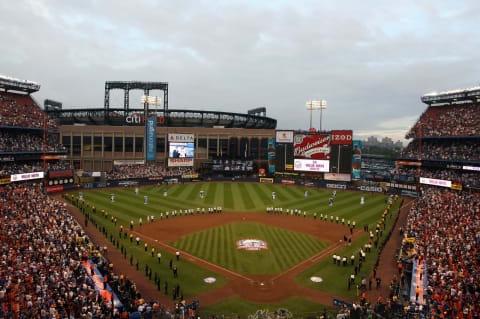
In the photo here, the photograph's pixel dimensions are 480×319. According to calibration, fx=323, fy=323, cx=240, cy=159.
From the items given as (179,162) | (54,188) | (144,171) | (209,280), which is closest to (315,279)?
(209,280)

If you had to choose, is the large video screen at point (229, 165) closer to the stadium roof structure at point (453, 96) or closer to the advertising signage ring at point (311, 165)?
the advertising signage ring at point (311, 165)

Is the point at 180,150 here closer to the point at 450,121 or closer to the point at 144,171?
the point at 144,171

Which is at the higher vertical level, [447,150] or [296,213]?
[447,150]

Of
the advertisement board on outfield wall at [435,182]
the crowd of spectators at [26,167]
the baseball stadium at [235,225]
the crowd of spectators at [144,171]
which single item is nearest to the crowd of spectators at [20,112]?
the baseball stadium at [235,225]

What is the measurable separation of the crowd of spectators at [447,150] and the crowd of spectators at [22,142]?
67.4m

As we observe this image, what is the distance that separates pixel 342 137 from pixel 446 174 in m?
19.3

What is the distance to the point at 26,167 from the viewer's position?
51094 mm

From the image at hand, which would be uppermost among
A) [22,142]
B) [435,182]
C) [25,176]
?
[22,142]

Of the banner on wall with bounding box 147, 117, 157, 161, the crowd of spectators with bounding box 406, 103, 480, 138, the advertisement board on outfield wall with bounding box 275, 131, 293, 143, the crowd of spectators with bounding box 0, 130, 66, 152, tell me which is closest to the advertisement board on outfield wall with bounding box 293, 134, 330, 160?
the advertisement board on outfield wall with bounding box 275, 131, 293, 143

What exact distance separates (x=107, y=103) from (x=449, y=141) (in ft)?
267

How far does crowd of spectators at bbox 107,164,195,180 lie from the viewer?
221 feet

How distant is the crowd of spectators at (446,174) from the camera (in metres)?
49.2

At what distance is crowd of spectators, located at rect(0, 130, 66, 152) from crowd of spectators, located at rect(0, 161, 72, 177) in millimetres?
2218

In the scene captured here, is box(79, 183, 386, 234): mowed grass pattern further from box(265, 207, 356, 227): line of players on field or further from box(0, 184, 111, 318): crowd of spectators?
box(0, 184, 111, 318): crowd of spectators
